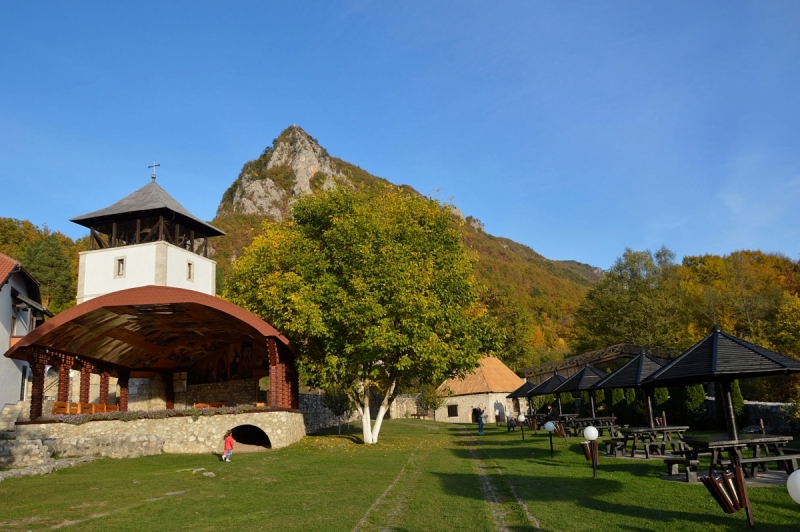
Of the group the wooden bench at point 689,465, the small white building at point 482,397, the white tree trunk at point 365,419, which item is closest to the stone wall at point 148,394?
the white tree trunk at point 365,419

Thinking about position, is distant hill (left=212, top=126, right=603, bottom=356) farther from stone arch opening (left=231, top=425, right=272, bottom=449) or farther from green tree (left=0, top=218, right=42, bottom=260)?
stone arch opening (left=231, top=425, right=272, bottom=449)

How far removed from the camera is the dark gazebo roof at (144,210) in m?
33.2

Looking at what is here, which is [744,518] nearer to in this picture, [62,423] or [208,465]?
[208,465]

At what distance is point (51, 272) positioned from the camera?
181 feet

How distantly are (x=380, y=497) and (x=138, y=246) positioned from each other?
2739cm

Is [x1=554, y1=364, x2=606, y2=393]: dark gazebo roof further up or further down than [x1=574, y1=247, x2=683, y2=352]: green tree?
further down

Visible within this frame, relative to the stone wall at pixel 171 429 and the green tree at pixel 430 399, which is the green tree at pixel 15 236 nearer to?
the green tree at pixel 430 399

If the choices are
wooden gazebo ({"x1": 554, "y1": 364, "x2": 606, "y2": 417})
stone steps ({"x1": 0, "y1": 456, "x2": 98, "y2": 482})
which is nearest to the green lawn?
stone steps ({"x1": 0, "y1": 456, "x2": 98, "y2": 482})

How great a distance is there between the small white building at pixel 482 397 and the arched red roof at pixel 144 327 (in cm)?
2206

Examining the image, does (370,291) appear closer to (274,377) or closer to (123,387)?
(274,377)

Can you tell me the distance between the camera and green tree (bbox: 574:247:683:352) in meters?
53.7

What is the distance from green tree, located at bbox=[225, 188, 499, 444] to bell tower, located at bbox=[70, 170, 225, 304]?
9.71 metres

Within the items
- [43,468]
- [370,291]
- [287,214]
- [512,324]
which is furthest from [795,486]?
[287,214]

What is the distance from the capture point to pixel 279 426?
72.1ft
